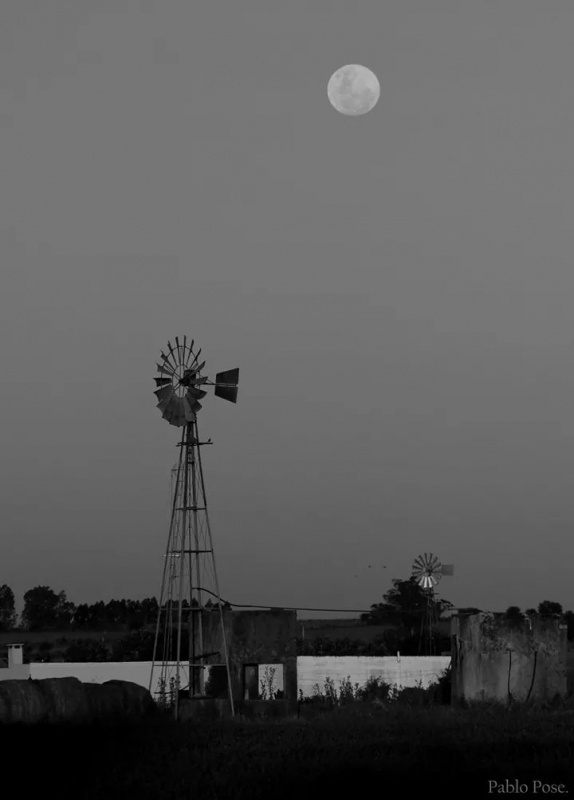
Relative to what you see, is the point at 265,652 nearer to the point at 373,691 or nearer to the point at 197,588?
the point at 197,588

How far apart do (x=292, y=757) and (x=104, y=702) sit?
25.2 feet

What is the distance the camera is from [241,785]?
23422mm

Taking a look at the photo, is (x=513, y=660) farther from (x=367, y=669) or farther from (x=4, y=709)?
(x=367, y=669)

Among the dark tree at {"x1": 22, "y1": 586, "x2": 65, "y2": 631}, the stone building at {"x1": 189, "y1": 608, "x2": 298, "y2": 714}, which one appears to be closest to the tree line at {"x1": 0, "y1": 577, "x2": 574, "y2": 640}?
the dark tree at {"x1": 22, "y1": 586, "x2": 65, "y2": 631}

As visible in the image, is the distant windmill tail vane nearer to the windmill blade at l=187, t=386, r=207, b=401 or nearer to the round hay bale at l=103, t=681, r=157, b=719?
the windmill blade at l=187, t=386, r=207, b=401

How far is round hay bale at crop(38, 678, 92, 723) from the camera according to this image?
30547 mm

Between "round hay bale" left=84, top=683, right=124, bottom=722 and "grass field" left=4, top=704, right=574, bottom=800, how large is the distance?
0.98 m

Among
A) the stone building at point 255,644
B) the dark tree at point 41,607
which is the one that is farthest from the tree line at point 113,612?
the stone building at point 255,644

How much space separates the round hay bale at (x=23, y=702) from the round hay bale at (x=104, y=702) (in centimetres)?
183

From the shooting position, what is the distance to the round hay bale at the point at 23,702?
97.1ft

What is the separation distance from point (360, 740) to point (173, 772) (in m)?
5.89

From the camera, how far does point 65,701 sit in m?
31.0

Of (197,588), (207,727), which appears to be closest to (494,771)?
(207,727)

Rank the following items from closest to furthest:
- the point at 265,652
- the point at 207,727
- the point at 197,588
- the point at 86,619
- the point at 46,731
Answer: the point at 46,731 → the point at 207,727 → the point at 197,588 → the point at 265,652 → the point at 86,619
